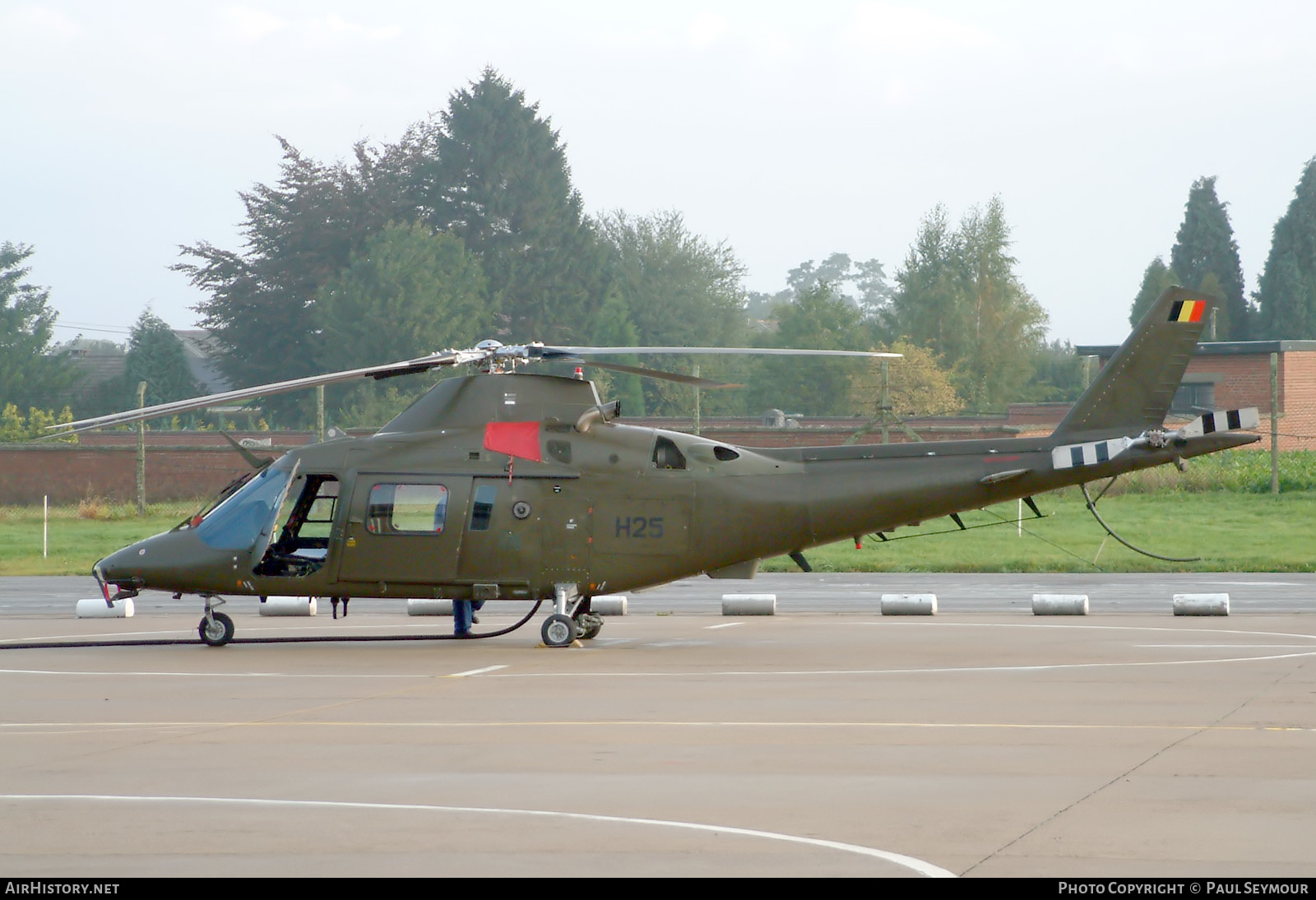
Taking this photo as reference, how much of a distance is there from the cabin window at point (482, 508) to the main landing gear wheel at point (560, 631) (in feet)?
4.24

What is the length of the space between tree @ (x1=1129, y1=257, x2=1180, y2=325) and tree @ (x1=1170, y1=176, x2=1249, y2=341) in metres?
1.21

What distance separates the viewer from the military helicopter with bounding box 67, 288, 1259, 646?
15906 millimetres

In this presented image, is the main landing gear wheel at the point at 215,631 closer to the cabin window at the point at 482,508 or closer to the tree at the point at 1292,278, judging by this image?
the cabin window at the point at 482,508

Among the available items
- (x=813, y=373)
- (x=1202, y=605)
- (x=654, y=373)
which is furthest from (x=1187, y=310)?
(x=813, y=373)

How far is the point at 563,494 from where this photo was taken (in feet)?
52.8

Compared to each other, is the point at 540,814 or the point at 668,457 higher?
the point at 668,457

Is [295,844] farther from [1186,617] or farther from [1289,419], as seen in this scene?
[1289,419]

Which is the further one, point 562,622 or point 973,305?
point 973,305

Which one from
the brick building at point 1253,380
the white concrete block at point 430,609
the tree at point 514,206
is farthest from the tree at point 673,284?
the white concrete block at point 430,609

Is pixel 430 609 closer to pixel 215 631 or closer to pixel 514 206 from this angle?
pixel 215 631

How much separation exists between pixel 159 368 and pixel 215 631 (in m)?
63.7

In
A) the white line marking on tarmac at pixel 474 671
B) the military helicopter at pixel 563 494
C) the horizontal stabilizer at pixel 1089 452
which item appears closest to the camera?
the white line marking on tarmac at pixel 474 671

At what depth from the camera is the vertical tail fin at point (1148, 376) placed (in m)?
15.9
